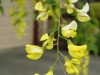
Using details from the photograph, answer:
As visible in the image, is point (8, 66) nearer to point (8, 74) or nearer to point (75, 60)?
point (8, 74)

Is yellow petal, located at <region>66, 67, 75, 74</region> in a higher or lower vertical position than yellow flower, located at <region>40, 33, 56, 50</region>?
lower

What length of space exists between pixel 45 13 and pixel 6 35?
17.2ft

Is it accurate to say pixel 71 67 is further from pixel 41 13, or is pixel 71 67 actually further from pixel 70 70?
pixel 41 13

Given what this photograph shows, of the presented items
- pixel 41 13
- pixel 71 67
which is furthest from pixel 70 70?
pixel 41 13

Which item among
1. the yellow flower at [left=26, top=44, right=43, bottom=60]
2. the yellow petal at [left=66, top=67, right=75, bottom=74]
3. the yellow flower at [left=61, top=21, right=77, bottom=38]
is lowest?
the yellow petal at [left=66, top=67, right=75, bottom=74]

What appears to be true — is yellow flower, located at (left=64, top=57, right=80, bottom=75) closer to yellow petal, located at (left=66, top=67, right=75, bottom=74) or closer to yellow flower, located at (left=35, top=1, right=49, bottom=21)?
yellow petal, located at (left=66, top=67, right=75, bottom=74)

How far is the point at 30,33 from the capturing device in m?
6.44

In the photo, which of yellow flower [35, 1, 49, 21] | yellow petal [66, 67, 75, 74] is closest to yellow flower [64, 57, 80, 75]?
yellow petal [66, 67, 75, 74]

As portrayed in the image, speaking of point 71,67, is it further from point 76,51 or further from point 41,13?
point 41,13

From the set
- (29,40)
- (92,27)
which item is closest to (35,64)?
(29,40)

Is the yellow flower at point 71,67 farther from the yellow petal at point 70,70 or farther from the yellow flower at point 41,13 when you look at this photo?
the yellow flower at point 41,13

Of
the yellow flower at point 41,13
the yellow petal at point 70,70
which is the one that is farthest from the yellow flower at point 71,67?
the yellow flower at point 41,13

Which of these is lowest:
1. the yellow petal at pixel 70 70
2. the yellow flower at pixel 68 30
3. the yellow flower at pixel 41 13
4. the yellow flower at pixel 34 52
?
the yellow petal at pixel 70 70

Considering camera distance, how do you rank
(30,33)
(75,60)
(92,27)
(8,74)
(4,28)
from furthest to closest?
(30,33) < (4,28) < (8,74) < (92,27) < (75,60)
